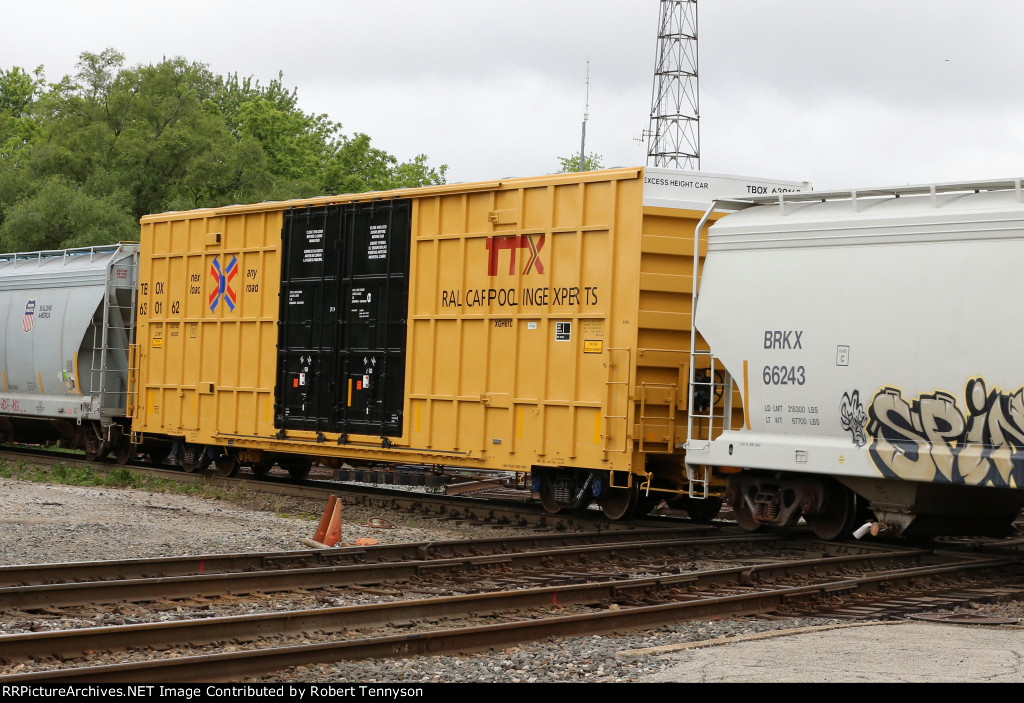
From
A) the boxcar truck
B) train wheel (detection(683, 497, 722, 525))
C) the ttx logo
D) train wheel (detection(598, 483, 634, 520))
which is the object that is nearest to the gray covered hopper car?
the ttx logo

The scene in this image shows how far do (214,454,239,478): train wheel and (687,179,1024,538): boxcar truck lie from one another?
30.8 feet

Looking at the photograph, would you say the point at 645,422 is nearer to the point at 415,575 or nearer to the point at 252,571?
the point at 415,575

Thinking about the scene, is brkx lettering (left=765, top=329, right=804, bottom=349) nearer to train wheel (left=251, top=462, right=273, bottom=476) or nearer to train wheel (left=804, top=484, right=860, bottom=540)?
train wheel (left=804, top=484, right=860, bottom=540)

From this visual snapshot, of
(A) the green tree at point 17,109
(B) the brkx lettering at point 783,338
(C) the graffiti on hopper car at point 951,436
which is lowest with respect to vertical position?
(C) the graffiti on hopper car at point 951,436

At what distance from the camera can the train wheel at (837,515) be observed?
42.4 ft

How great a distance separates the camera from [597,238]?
1438 centimetres

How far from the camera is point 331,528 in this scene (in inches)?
498

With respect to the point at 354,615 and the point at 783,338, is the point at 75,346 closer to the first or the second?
the point at 783,338

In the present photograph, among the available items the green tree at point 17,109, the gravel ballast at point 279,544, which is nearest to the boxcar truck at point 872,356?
the gravel ballast at point 279,544

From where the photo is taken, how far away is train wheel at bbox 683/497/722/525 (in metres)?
15.5

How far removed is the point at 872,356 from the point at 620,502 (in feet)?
14.5

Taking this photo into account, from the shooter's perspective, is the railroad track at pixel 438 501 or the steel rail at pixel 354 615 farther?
the railroad track at pixel 438 501

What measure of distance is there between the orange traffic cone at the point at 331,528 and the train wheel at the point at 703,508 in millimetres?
4914

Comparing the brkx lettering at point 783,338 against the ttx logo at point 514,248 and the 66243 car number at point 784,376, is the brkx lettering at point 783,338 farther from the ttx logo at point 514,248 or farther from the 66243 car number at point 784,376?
the ttx logo at point 514,248
